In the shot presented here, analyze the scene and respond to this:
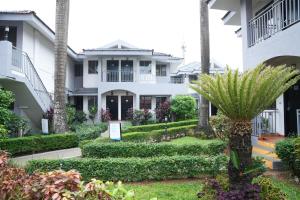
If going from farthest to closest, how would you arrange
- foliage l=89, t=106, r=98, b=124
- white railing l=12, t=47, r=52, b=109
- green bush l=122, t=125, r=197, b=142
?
foliage l=89, t=106, r=98, b=124 → white railing l=12, t=47, r=52, b=109 → green bush l=122, t=125, r=197, b=142

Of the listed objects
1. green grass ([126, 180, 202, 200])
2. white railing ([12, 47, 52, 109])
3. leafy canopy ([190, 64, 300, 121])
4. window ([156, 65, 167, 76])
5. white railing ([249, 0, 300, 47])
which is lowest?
green grass ([126, 180, 202, 200])

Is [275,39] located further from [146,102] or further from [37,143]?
[146,102]

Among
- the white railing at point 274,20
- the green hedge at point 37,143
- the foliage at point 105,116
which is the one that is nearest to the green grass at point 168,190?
the white railing at point 274,20

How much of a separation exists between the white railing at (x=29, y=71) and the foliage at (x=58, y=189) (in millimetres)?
12628

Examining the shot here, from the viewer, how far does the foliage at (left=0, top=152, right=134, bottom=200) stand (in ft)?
12.6

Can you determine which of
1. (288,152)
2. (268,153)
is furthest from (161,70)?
(288,152)

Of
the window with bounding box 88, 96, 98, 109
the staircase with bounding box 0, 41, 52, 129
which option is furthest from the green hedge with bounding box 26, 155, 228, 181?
the window with bounding box 88, 96, 98, 109

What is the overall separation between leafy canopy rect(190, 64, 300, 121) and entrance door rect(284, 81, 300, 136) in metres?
8.12

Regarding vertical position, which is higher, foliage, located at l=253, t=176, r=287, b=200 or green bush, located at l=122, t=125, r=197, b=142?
green bush, located at l=122, t=125, r=197, b=142

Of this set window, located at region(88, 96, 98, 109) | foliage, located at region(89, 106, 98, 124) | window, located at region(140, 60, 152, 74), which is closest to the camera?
foliage, located at region(89, 106, 98, 124)

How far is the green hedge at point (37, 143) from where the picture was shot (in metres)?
14.0

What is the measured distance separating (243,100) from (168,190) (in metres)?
3.37

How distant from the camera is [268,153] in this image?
11.7m

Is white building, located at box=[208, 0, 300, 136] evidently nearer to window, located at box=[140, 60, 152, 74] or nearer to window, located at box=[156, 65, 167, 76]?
window, located at box=[140, 60, 152, 74]
